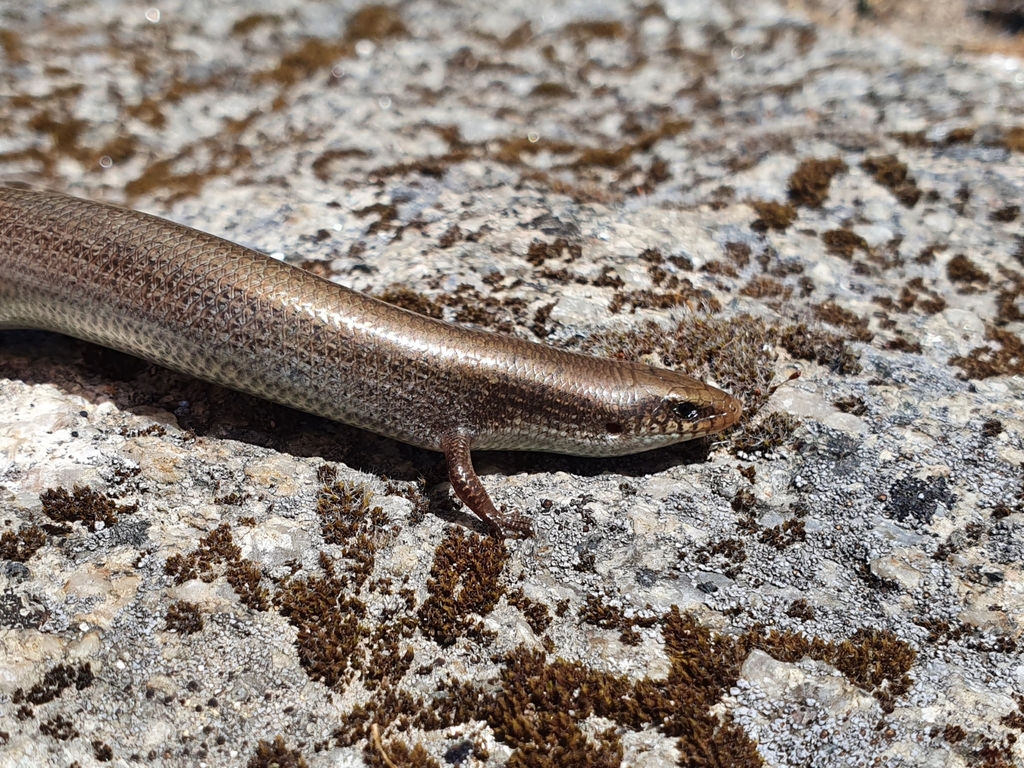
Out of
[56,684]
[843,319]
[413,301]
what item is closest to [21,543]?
[56,684]

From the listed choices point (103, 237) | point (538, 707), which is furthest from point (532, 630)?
point (103, 237)

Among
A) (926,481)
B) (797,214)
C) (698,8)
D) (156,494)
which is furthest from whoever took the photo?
(698,8)

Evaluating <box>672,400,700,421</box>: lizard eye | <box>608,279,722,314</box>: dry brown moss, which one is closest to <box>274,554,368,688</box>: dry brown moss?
<box>672,400,700,421</box>: lizard eye

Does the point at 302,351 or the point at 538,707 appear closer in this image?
the point at 538,707

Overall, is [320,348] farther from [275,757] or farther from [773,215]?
[773,215]

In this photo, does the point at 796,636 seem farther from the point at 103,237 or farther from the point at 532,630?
the point at 103,237

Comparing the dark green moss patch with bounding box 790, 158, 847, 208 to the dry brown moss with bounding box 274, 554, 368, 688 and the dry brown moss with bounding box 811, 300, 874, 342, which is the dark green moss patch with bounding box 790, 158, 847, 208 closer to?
the dry brown moss with bounding box 811, 300, 874, 342

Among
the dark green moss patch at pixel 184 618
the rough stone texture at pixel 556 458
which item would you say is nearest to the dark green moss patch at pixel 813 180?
the rough stone texture at pixel 556 458
